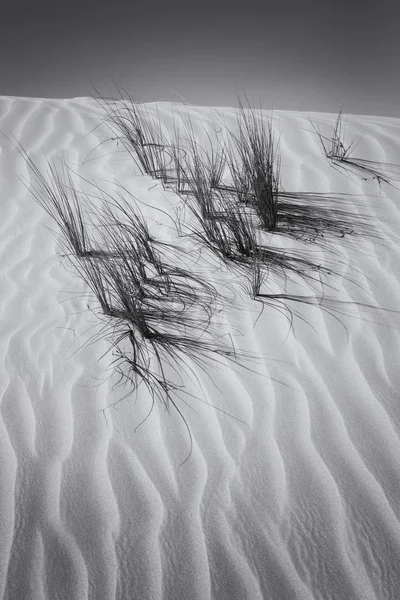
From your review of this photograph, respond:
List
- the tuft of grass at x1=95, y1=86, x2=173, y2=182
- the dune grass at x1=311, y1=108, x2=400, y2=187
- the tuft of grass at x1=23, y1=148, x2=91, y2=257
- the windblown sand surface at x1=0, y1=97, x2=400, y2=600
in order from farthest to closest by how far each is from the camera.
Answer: the tuft of grass at x1=95, y1=86, x2=173, y2=182
the dune grass at x1=311, y1=108, x2=400, y2=187
the tuft of grass at x1=23, y1=148, x2=91, y2=257
the windblown sand surface at x1=0, y1=97, x2=400, y2=600

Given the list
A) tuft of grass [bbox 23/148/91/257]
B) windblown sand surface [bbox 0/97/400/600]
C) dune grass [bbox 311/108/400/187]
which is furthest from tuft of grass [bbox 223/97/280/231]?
tuft of grass [bbox 23/148/91/257]

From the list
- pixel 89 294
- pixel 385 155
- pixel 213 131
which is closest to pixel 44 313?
pixel 89 294

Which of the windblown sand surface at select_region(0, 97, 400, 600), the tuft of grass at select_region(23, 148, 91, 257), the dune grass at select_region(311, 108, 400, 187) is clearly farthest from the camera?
the dune grass at select_region(311, 108, 400, 187)

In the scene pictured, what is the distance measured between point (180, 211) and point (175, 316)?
1.05 metres

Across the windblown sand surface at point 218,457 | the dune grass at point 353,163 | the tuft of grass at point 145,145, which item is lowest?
the windblown sand surface at point 218,457

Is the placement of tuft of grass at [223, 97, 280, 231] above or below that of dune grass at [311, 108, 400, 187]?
below

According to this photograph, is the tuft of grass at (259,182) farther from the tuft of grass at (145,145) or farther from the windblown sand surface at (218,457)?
the tuft of grass at (145,145)

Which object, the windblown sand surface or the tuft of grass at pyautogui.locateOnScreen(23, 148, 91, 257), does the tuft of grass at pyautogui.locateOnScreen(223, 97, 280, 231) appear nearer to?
the windblown sand surface

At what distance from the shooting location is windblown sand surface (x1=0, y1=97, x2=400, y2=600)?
1435mm

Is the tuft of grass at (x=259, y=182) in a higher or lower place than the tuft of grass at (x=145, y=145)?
lower

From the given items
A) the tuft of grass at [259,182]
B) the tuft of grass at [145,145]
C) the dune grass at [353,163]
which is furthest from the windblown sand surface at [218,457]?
the tuft of grass at [145,145]

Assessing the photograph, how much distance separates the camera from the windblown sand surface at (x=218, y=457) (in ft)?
4.71

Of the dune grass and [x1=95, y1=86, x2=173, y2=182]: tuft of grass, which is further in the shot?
[x1=95, y1=86, x2=173, y2=182]: tuft of grass

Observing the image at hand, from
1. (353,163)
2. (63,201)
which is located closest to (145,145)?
(63,201)
